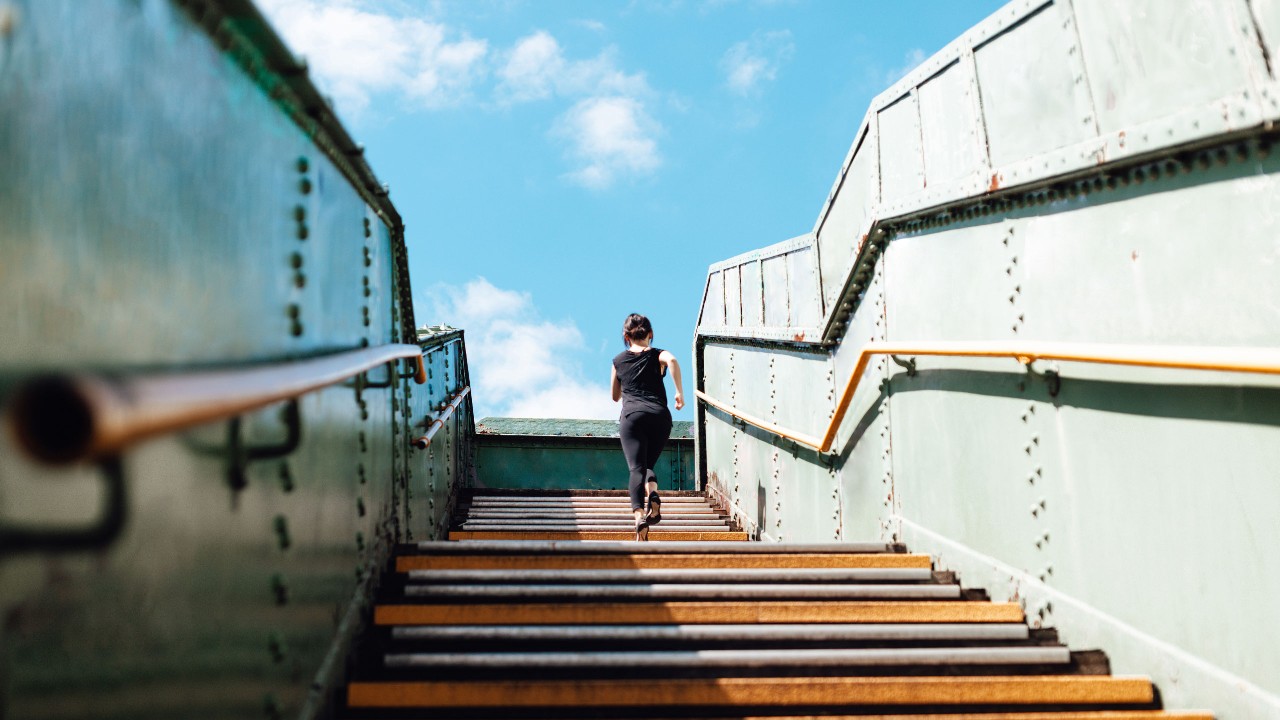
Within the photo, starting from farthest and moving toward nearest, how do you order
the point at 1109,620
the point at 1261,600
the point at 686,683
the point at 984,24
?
the point at 984,24 → the point at 1109,620 → the point at 686,683 → the point at 1261,600

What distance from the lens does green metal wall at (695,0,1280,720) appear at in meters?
2.76

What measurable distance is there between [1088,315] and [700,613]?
2038 millimetres

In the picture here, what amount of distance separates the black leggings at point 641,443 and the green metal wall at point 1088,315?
1.42 meters

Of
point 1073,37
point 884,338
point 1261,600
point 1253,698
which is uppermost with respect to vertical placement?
point 1073,37

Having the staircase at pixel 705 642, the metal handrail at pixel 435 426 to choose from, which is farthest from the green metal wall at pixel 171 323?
the metal handrail at pixel 435 426

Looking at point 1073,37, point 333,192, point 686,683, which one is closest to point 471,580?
point 686,683

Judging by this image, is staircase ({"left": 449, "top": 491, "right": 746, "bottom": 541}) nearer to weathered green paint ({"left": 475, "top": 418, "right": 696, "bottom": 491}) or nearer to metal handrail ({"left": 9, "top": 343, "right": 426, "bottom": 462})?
weathered green paint ({"left": 475, "top": 418, "right": 696, "bottom": 491})

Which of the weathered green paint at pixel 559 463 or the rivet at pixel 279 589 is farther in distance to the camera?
the weathered green paint at pixel 559 463

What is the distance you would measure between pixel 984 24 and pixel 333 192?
10.6ft

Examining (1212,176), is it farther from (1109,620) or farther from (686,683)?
(686,683)

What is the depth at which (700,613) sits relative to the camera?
3721 millimetres

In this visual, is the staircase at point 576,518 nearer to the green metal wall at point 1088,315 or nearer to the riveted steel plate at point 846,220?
the green metal wall at point 1088,315

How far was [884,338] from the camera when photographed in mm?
5195

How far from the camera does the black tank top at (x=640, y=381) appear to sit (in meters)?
6.48
